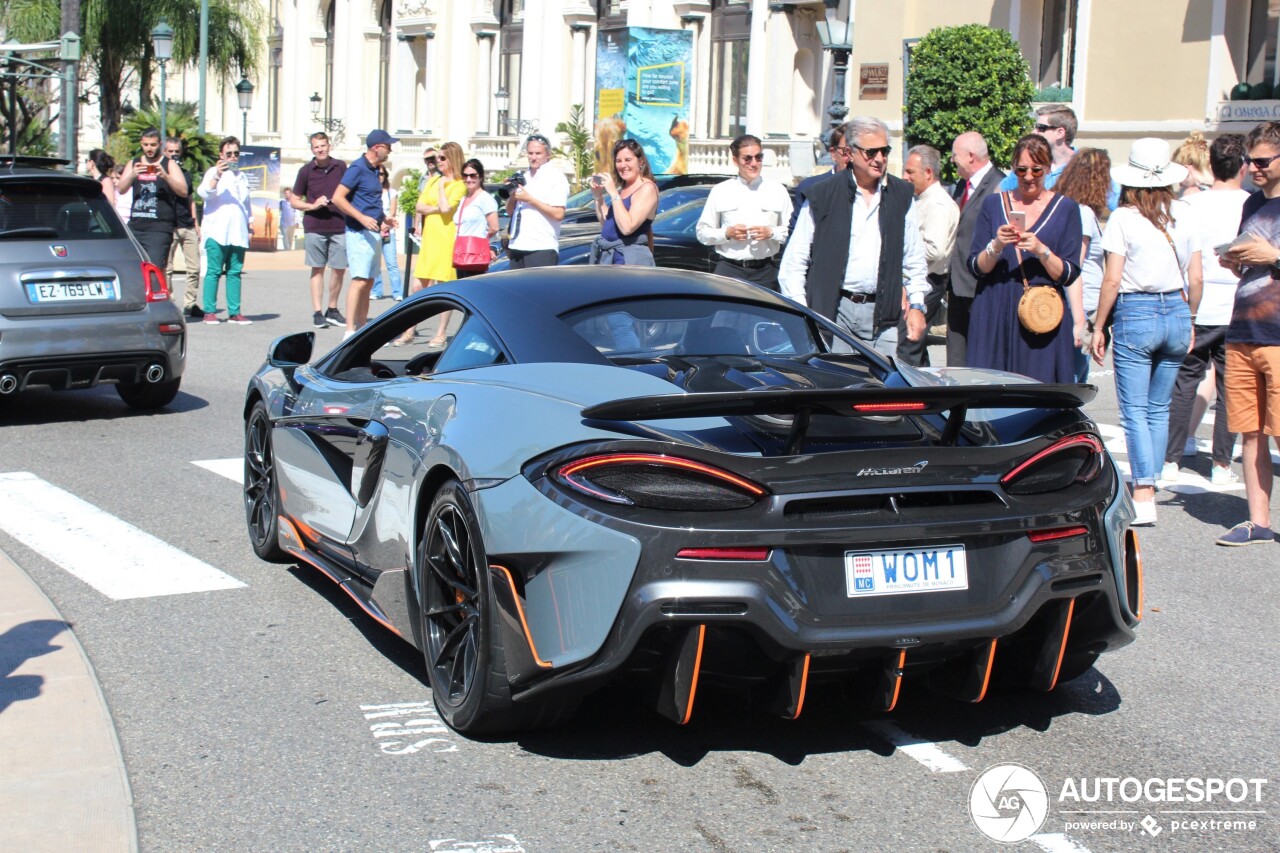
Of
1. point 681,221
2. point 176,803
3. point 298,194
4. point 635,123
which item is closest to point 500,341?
point 176,803

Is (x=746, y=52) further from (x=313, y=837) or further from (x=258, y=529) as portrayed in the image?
(x=313, y=837)

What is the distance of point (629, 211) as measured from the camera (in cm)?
1109

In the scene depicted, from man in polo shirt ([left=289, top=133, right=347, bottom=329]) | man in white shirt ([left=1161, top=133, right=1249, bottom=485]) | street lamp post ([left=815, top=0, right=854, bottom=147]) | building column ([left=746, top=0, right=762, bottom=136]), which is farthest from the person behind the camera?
building column ([left=746, top=0, right=762, bottom=136])

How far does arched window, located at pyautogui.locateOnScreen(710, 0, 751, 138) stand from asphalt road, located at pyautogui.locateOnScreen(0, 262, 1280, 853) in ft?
113

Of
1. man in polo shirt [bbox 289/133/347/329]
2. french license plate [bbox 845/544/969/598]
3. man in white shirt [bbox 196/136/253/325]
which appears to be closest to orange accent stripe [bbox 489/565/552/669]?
french license plate [bbox 845/544/969/598]

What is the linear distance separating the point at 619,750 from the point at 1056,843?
49.9 inches

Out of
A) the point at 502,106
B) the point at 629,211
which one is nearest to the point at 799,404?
the point at 629,211

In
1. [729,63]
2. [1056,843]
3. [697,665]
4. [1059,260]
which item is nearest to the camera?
[1056,843]

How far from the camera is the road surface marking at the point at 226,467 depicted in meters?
9.16

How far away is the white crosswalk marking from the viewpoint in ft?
21.8

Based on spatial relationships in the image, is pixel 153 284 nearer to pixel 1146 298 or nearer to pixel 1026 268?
pixel 1026 268

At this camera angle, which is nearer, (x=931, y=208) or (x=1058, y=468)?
(x=1058, y=468)

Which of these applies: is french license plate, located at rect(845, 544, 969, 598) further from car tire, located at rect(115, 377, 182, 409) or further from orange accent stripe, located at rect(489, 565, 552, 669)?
car tire, located at rect(115, 377, 182, 409)

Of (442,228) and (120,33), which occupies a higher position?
(120,33)
